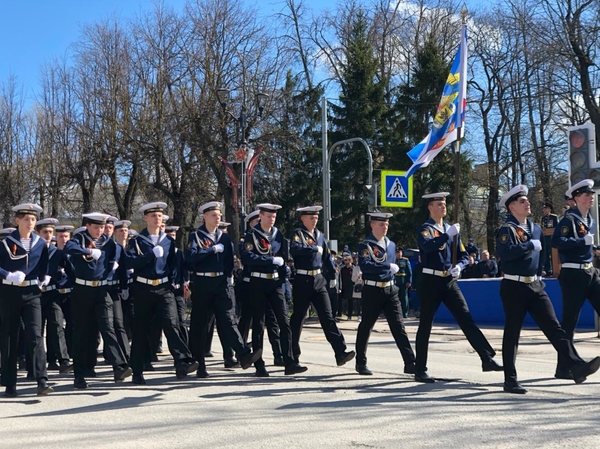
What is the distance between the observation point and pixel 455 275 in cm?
858

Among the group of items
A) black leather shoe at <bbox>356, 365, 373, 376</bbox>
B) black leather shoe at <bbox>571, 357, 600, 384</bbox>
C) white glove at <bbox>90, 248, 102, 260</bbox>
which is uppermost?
white glove at <bbox>90, 248, 102, 260</bbox>

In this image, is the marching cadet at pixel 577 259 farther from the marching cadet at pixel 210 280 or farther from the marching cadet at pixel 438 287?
the marching cadet at pixel 210 280

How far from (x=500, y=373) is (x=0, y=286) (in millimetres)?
5862

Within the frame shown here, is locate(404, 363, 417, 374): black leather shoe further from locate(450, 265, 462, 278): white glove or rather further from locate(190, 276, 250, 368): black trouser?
locate(190, 276, 250, 368): black trouser

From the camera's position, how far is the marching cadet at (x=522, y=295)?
7.95 meters

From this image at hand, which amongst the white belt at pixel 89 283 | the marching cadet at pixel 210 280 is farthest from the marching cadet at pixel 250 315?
the white belt at pixel 89 283

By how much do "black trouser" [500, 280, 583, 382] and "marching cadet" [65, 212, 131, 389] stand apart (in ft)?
14.4

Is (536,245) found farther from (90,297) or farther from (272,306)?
(90,297)

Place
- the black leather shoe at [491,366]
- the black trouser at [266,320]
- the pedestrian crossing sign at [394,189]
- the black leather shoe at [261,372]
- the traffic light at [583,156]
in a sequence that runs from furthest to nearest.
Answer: the pedestrian crossing sign at [394,189] < the traffic light at [583,156] < the black trouser at [266,320] < the black leather shoe at [261,372] < the black leather shoe at [491,366]

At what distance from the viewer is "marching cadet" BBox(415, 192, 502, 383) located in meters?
8.63

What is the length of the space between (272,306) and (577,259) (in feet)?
11.9

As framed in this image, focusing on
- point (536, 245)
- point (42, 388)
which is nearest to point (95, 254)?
point (42, 388)

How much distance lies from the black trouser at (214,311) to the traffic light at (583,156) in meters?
7.21

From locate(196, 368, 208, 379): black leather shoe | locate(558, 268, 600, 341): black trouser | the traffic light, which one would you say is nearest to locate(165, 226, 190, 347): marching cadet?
locate(196, 368, 208, 379): black leather shoe
